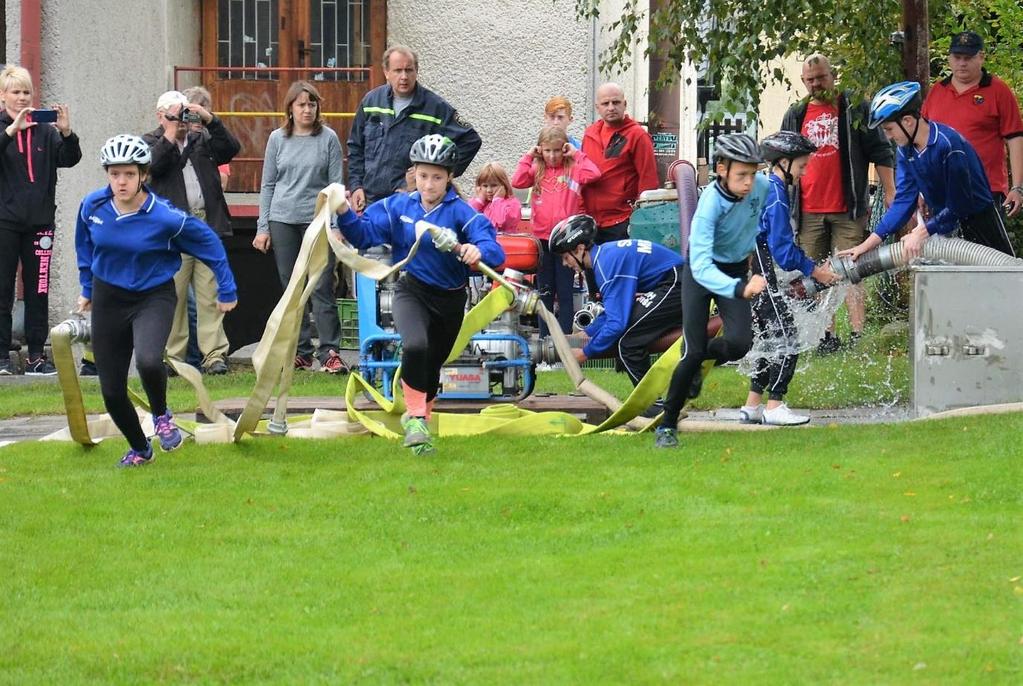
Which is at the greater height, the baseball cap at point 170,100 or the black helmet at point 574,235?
the baseball cap at point 170,100

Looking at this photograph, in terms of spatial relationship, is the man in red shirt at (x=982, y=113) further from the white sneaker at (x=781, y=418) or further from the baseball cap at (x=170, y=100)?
the baseball cap at (x=170, y=100)

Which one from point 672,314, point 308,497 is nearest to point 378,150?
point 672,314

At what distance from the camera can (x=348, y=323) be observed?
46.9 feet

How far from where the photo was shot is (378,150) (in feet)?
44.1

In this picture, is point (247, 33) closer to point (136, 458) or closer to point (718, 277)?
point (136, 458)

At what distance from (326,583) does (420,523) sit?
1100mm

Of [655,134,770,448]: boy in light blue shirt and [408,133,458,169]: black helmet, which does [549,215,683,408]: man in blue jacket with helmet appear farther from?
[408,133,458,169]: black helmet

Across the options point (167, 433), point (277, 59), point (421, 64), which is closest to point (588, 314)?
point (167, 433)

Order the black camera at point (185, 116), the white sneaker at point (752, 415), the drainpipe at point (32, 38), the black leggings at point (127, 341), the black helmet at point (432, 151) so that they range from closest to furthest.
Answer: the black leggings at point (127, 341) → the black helmet at point (432, 151) → the white sneaker at point (752, 415) → the black camera at point (185, 116) → the drainpipe at point (32, 38)

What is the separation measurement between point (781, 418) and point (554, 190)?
132 inches

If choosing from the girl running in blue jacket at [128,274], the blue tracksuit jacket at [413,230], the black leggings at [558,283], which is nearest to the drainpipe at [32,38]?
the black leggings at [558,283]

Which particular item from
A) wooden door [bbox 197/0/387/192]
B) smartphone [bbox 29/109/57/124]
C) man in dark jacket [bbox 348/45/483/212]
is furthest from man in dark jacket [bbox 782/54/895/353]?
smartphone [bbox 29/109/57/124]

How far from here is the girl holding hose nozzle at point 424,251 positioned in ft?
33.6

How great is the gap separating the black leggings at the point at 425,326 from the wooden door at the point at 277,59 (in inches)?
320
